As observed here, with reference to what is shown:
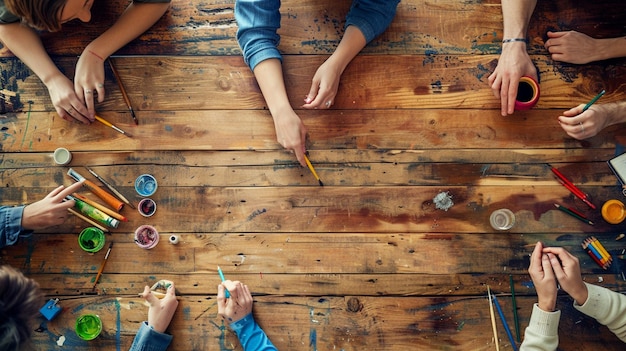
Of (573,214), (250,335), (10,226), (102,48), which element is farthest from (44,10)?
(573,214)

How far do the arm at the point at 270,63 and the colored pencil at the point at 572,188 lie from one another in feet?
3.93

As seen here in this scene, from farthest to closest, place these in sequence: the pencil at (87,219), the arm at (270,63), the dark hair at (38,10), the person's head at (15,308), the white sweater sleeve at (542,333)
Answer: the pencil at (87,219) → the arm at (270,63) → the white sweater sleeve at (542,333) → the dark hair at (38,10) → the person's head at (15,308)

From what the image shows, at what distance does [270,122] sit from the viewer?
2.10 m

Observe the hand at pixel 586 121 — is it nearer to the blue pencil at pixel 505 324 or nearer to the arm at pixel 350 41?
the blue pencil at pixel 505 324

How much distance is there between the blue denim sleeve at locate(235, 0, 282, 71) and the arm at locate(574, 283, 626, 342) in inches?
67.5

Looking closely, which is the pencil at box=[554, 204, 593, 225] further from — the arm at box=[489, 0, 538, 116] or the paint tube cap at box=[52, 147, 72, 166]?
the paint tube cap at box=[52, 147, 72, 166]

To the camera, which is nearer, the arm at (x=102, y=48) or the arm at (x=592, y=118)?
the arm at (x=592, y=118)

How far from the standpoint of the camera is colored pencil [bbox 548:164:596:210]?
6.68 ft

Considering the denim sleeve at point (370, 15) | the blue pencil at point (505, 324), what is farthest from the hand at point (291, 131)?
the blue pencil at point (505, 324)

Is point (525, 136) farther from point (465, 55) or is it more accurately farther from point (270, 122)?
point (270, 122)

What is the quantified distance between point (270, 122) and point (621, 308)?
172cm

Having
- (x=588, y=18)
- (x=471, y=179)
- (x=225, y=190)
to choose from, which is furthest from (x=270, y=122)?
(x=588, y=18)

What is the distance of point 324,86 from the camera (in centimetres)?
202

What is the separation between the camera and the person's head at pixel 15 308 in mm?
1312
